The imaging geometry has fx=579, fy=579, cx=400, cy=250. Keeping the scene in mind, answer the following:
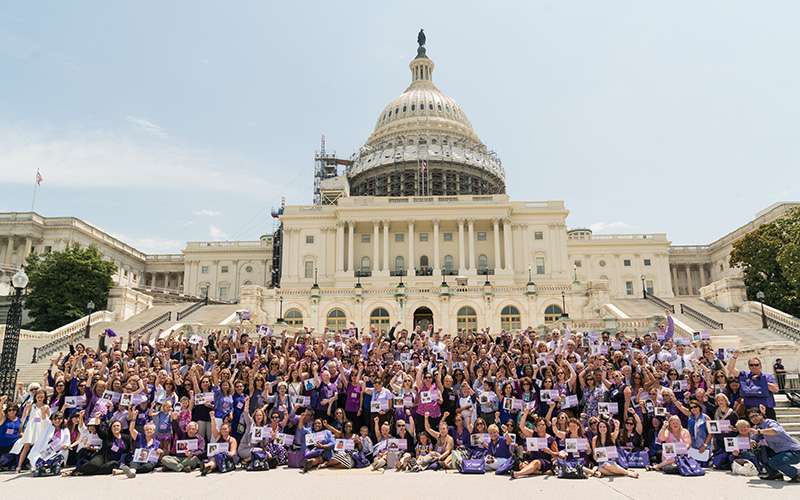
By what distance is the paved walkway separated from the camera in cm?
977

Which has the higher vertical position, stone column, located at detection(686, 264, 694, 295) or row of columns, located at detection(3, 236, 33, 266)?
row of columns, located at detection(3, 236, 33, 266)

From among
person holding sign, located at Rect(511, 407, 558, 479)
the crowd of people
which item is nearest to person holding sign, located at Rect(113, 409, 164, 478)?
the crowd of people

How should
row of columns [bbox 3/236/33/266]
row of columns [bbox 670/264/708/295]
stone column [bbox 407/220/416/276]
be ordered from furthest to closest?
row of columns [bbox 670/264/708/295] < row of columns [bbox 3/236/33/266] < stone column [bbox 407/220/416/276]

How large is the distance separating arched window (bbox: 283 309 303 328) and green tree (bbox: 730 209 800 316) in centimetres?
3816

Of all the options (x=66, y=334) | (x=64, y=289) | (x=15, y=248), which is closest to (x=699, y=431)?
(x=66, y=334)

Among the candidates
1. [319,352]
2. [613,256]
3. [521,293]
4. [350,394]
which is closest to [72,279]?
[521,293]

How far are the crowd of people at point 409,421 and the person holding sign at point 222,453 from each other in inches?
1.2

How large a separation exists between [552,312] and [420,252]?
26.3 metres

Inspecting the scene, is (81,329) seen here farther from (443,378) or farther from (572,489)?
(572,489)

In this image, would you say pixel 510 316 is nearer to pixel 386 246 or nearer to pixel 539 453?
pixel 386 246

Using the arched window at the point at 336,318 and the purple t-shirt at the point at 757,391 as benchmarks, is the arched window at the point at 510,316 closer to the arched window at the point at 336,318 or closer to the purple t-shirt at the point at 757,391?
the arched window at the point at 336,318

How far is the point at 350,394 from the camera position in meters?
14.0

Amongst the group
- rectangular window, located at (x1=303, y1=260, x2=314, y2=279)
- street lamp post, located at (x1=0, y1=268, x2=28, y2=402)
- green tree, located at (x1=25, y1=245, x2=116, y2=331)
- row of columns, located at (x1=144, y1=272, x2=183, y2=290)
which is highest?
row of columns, located at (x1=144, y1=272, x2=183, y2=290)

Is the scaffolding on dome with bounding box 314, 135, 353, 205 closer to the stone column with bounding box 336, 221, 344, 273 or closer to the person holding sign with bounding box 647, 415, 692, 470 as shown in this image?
the stone column with bounding box 336, 221, 344, 273
